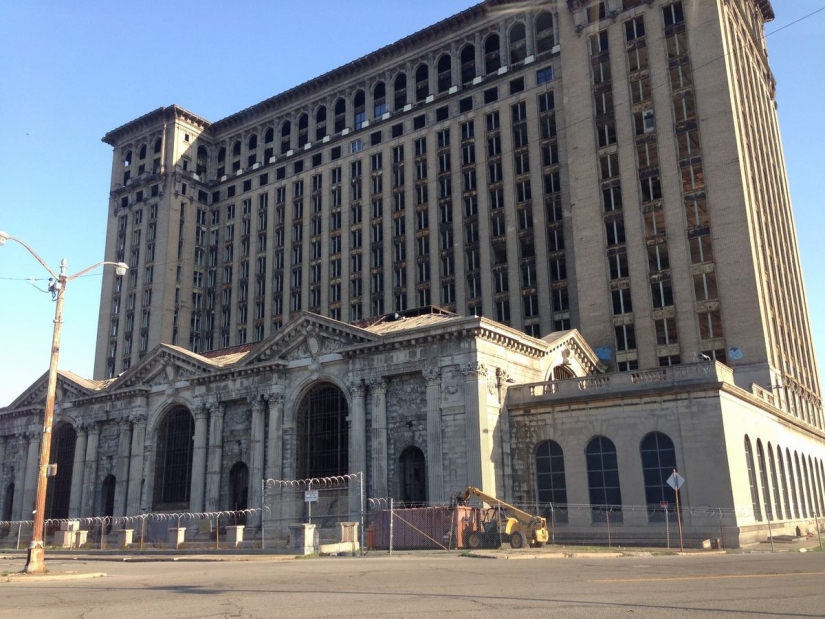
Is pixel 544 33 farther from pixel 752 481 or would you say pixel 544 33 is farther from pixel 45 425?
pixel 45 425

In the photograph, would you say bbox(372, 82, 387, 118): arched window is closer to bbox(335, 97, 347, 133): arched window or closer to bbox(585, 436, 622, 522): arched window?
bbox(335, 97, 347, 133): arched window

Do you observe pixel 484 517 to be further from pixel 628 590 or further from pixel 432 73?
pixel 432 73

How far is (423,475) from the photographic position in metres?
43.5

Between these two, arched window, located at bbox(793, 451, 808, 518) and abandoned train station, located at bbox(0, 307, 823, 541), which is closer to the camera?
abandoned train station, located at bbox(0, 307, 823, 541)

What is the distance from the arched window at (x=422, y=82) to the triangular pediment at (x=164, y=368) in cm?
4535

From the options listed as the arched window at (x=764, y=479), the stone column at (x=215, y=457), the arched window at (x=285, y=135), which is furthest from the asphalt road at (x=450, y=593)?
the arched window at (x=285, y=135)

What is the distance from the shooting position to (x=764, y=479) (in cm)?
4244

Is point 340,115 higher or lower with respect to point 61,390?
higher

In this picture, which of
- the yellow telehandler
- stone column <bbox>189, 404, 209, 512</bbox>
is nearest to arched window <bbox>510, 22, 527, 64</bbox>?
stone column <bbox>189, 404, 209, 512</bbox>

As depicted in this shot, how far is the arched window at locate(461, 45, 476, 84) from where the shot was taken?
274ft

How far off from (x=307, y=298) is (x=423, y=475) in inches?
1933

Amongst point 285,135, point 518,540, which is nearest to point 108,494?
point 518,540

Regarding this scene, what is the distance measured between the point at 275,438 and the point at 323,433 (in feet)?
10.1

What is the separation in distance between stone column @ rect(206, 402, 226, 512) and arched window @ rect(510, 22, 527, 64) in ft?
165
